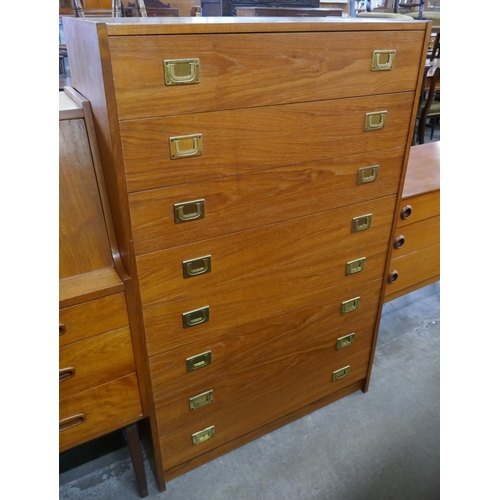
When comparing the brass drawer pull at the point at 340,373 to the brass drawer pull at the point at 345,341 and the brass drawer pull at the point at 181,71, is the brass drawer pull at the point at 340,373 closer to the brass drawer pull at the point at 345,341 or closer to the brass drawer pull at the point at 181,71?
the brass drawer pull at the point at 345,341

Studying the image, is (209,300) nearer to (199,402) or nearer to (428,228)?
(199,402)

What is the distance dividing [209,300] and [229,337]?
0.58 ft

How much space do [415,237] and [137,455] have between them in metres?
1.42

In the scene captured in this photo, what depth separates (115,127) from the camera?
0.88m

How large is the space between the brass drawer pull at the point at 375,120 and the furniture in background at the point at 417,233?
20.4 inches

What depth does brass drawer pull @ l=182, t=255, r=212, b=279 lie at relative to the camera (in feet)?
3.65

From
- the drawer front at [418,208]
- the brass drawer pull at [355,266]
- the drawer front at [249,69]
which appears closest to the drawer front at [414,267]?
the drawer front at [418,208]

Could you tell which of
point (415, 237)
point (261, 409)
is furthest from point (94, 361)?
point (415, 237)

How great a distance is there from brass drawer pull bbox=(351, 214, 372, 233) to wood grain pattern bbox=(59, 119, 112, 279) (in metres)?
0.78

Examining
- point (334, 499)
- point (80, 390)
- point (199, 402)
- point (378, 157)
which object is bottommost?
point (334, 499)

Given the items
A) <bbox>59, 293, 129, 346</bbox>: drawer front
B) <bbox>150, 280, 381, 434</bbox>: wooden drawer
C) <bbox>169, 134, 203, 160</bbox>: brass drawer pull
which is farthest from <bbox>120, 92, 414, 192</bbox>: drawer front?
<bbox>150, 280, 381, 434</bbox>: wooden drawer

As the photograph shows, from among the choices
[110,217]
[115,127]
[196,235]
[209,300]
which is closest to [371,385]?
[209,300]

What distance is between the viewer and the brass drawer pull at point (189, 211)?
1027 millimetres

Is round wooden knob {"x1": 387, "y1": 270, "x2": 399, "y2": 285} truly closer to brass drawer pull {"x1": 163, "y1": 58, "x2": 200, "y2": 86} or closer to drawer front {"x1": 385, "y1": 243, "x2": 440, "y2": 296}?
drawer front {"x1": 385, "y1": 243, "x2": 440, "y2": 296}
